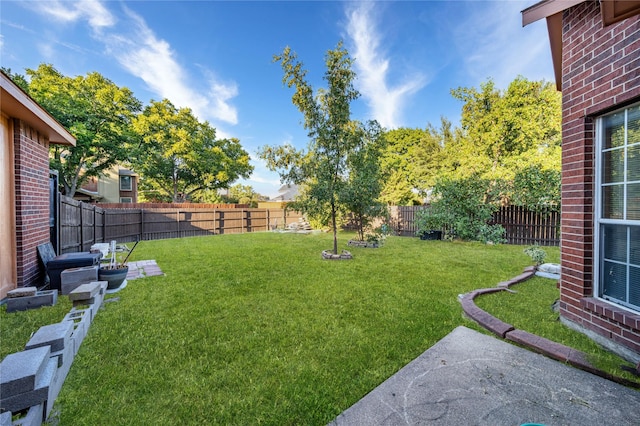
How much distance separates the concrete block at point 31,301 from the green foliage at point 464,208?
10531mm

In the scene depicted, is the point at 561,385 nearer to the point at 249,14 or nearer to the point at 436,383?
the point at 436,383

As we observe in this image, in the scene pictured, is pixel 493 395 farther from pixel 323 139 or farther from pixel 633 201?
pixel 323 139

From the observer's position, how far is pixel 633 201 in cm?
229

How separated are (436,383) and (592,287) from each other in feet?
6.71

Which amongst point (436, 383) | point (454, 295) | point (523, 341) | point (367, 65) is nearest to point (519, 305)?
point (454, 295)

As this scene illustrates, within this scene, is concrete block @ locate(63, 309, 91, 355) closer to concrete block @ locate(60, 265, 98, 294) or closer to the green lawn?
the green lawn

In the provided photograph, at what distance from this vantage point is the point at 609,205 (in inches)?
98.1

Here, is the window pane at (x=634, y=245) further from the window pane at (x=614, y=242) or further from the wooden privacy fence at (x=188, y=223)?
the wooden privacy fence at (x=188, y=223)

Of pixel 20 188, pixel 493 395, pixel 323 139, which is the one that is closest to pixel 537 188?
pixel 323 139

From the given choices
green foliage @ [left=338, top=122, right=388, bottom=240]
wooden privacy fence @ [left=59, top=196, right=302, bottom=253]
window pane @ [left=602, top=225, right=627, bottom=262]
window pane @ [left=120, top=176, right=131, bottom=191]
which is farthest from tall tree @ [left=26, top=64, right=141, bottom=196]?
window pane @ [left=602, top=225, right=627, bottom=262]

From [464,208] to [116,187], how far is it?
27130 mm

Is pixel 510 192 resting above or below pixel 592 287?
above

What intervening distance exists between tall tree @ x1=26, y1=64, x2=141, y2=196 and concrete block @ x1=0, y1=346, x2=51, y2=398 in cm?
1700

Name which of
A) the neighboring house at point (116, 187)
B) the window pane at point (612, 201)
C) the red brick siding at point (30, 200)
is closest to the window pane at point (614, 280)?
the window pane at point (612, 201)
